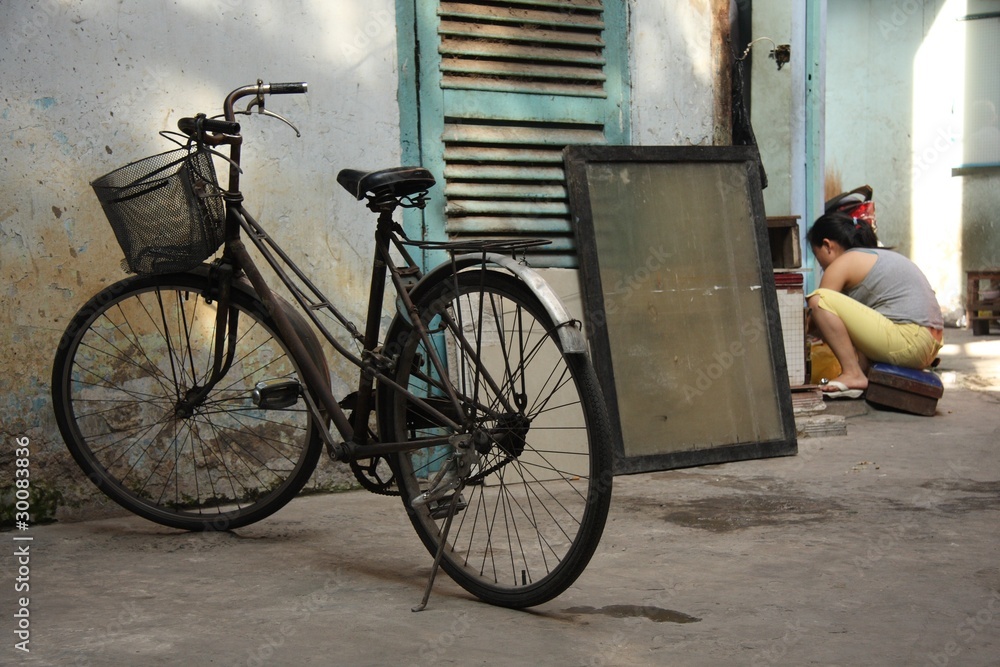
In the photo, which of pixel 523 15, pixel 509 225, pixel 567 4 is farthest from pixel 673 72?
pixel 509 225

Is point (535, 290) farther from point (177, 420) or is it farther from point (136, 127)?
point (136, 127)

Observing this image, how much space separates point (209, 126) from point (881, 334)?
4239 mm

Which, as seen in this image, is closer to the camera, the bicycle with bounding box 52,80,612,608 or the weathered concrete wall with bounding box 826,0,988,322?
the bicycle with bounding box 52,80,612,608

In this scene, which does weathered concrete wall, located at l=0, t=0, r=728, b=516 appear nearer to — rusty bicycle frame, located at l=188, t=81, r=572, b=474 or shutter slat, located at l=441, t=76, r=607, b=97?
shutter slat, located at l=441, t=76, r=607, b=97

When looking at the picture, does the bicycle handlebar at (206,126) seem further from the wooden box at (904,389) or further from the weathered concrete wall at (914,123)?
the weathered concrete wall at (914,123)

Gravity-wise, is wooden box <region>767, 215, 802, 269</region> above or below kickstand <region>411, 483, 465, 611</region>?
above

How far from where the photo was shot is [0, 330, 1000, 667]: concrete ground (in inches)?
94.4

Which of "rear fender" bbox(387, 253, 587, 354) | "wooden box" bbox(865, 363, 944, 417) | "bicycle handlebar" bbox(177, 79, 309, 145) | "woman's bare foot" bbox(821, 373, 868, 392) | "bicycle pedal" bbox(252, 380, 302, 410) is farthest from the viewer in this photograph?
"woman's bare foot" bbox(821, 373, 868, 392)

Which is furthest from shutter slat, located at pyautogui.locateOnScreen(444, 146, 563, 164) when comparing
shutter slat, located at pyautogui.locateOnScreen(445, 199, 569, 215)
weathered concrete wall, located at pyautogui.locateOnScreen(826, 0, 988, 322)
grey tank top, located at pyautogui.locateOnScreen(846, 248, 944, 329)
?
weathered concrete wall, located at pyautogui.locateOnScreen(826, 0, 988, 322)

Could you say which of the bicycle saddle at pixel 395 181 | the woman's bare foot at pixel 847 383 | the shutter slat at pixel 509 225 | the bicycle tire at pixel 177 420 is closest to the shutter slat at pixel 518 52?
the shutter slat at pixel 509 225

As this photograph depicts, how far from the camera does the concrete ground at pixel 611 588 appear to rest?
2.40 meters

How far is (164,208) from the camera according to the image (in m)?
3.17

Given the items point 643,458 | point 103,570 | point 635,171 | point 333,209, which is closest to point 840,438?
point 643,458

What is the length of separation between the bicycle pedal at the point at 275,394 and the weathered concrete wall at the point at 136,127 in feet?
2.84
